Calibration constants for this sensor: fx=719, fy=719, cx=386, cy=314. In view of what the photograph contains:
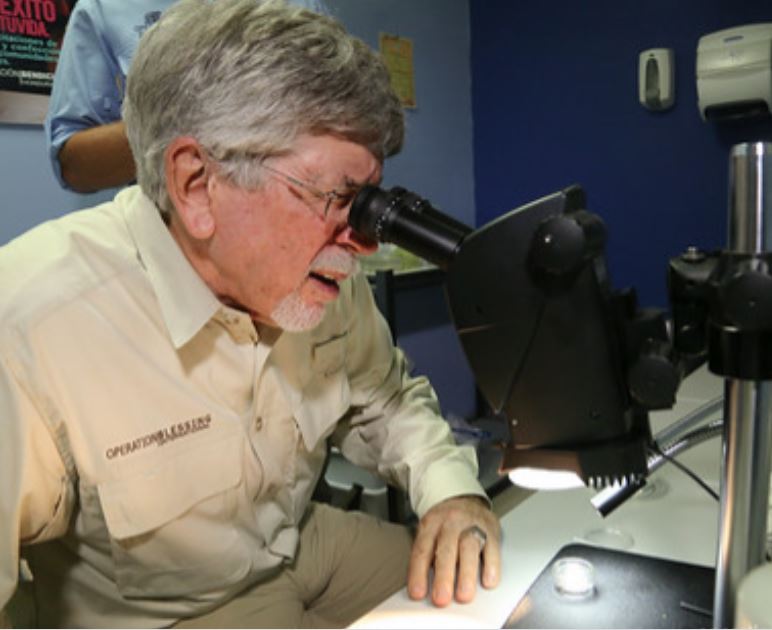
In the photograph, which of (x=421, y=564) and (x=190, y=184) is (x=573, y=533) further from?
(x=190, y=184)

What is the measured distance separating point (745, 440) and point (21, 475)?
74 centimetres

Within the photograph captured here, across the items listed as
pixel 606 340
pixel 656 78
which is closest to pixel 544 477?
pixel 606 340

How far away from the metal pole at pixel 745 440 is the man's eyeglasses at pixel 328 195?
0.48 metres

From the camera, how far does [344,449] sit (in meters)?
1.35

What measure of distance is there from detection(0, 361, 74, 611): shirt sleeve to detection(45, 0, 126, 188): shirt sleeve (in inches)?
37.5

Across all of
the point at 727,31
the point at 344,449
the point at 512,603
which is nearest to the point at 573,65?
the point at 727,31

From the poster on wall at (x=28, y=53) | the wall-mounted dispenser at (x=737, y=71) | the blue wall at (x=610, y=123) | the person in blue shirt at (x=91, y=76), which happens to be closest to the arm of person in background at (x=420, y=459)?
the person in blue shirt at (x=91, y=76)

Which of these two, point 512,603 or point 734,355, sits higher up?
point 734,355

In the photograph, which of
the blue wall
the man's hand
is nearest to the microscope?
the man's hand

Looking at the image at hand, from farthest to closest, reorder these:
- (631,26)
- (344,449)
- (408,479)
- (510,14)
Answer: (510,14)
(631,26)
(344,449)
(408,479)

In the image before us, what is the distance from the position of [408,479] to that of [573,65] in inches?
92.9

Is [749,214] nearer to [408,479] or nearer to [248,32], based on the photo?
[248,32]

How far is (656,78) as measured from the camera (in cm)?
275

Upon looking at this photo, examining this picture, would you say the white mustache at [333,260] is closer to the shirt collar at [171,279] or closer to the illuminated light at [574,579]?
the shirt collar at [171,279]
